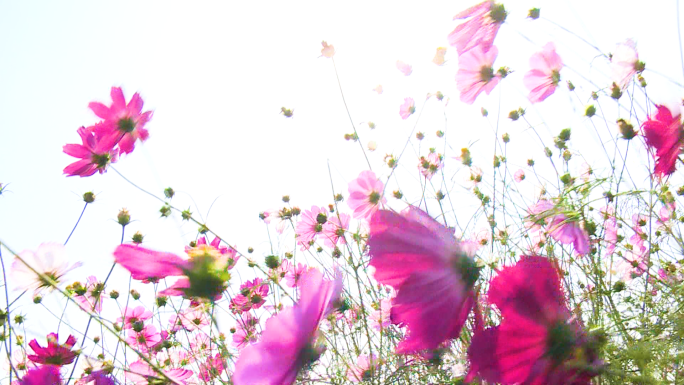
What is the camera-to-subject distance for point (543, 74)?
74cm

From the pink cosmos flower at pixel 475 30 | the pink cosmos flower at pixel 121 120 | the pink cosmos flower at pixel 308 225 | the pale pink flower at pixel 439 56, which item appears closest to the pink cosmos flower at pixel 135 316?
the pink cosmos flower at pixel 308 225

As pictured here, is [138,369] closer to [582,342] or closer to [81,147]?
[81,147]

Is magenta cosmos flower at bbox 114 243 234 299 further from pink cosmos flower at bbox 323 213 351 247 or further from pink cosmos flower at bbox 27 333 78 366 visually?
pink cosmos flower at bbox 323 213 351 247

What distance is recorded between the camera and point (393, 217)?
0.83ft

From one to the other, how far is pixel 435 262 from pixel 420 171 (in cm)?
85

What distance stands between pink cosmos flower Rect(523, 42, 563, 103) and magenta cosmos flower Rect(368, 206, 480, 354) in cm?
56

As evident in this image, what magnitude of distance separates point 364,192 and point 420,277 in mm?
630

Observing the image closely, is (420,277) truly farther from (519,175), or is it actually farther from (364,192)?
(519,175)

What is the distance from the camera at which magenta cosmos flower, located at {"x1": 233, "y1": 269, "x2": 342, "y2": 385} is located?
9.7 inches

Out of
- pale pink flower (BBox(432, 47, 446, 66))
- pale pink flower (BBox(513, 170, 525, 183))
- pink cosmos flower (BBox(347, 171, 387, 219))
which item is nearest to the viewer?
pink cosmos flower (BBox(347, 171, 387, 219))

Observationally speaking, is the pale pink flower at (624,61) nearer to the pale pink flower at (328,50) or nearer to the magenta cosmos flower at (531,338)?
A: the pale pink flower at (328,50)

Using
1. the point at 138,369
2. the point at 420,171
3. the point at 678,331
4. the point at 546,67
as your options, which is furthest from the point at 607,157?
the point at 138,369

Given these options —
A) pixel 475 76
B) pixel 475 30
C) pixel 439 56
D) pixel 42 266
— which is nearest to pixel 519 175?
pixel 439 56

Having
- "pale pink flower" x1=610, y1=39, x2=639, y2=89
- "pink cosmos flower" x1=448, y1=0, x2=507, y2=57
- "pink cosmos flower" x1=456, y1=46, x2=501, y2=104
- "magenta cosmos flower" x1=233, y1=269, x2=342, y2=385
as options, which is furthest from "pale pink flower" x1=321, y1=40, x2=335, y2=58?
"magenta cosmos flower" x1=233, y1=269, x2=342, y2=385
